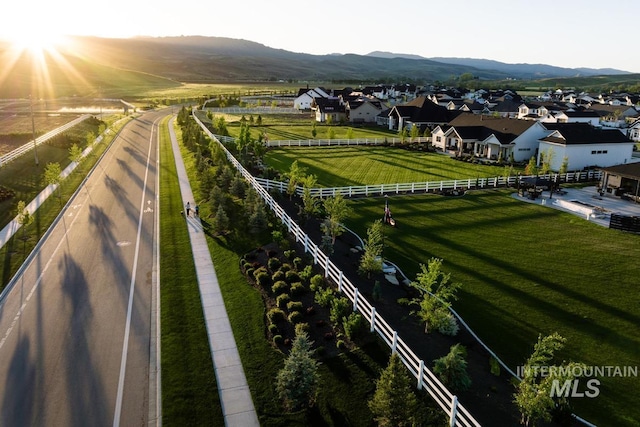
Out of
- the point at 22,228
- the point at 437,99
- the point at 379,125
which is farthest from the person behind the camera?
the point at 437,99

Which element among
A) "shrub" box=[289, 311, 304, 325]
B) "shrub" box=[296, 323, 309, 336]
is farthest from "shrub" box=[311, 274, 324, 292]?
"shrub" box=[296, 323, 309, 336]

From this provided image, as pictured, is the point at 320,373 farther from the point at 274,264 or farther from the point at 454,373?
the point at 274,264

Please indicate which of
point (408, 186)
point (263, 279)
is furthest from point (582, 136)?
point (263, 279)

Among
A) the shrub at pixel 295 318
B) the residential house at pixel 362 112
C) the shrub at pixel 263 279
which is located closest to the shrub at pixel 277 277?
the shrub at pixel 263 279

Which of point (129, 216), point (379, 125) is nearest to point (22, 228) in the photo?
point (129, 216)

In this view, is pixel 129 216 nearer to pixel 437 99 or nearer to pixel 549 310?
pixel 549 310

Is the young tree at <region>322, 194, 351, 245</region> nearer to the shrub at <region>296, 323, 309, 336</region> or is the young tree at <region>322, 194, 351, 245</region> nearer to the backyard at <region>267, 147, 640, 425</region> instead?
the backyard at <region>267, 147, 640, 425</region>
